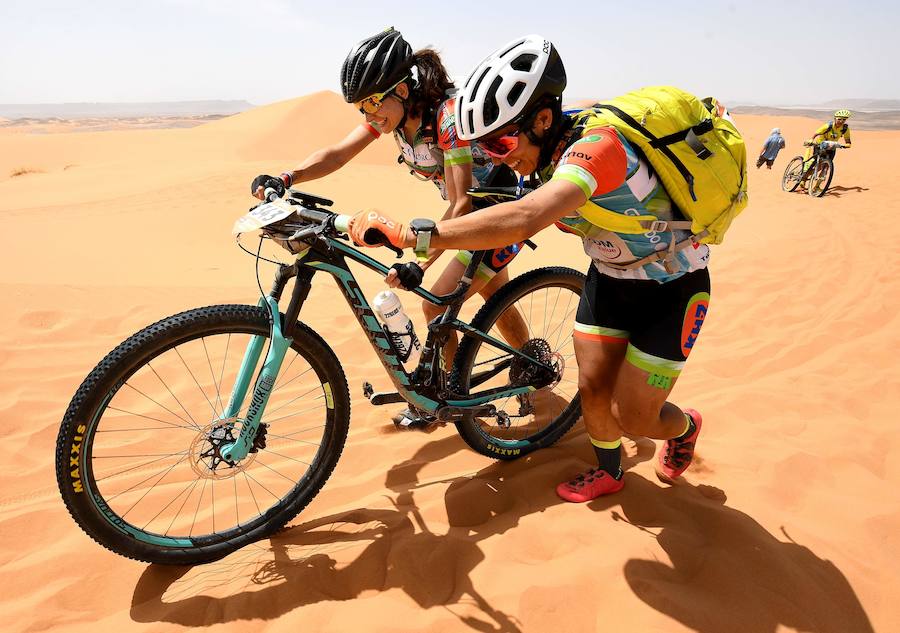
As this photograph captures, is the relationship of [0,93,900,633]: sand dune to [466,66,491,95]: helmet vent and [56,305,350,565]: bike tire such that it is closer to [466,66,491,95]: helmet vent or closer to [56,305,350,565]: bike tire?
[56,305,350,565]: bike tire

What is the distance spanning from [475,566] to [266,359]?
1.34 meters

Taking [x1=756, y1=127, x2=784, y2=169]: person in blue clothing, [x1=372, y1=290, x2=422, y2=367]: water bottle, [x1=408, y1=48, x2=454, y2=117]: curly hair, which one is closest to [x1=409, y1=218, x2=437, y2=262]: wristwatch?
[x1=372, y1=290, x2=422, y2=367]: water bottle

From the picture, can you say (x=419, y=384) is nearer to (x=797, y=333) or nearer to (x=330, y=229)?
(x=330, y=229)

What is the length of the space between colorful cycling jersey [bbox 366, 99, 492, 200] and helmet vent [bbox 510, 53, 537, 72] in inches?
29.9

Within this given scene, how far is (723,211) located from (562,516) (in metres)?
1.64

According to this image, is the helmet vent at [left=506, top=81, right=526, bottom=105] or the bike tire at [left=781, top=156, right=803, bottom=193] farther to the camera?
the bike tire at [left=781, top=156, right=803, bottom=193]

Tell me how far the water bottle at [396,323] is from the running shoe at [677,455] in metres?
1.51

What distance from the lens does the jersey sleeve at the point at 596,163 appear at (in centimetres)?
206

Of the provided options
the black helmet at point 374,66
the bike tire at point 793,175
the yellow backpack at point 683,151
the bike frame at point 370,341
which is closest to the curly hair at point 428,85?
the black helmet at point 374,66

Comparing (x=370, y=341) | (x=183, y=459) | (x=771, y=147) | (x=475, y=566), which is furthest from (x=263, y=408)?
(x=771, y=147)

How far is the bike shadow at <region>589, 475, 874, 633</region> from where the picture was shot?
7.63 ft

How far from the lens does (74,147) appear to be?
3356cm

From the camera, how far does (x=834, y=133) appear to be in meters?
13.6

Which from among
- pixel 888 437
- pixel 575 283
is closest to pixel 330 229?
pixel 575 283
